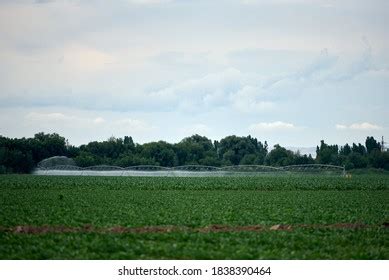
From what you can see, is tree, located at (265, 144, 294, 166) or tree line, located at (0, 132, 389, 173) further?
tree, located at (265, 144, 294, 166)

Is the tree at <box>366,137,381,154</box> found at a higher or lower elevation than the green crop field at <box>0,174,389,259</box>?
higher

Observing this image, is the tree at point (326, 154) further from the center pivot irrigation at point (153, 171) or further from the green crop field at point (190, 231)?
the green crop field at point (190, 231)

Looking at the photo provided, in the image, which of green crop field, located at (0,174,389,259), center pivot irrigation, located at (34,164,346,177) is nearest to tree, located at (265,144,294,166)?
center pivot irrigation, located at (34,164,346,177)

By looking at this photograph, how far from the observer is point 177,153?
13062cm

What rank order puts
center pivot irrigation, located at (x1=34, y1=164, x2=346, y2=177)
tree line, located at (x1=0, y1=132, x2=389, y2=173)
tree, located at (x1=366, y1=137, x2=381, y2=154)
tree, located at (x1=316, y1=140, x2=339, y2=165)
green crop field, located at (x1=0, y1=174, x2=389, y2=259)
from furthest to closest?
tree, located at (x1=316, y1=140, x2=339, y2=165)
tree, located at (x1=366, y1=137, x2=381, y2=154)
center pivot irrigation, located at (x1=34, y1=164, x2=346, y2=177)
tree line, located at (x1=0, y1=132, x2=389, y2=173)
green crop field, located at (x1=0, y1=174, x2=389, y2=259)

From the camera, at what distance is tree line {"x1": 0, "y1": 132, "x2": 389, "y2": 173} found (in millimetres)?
86312

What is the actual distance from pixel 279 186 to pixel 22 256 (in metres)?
44.2

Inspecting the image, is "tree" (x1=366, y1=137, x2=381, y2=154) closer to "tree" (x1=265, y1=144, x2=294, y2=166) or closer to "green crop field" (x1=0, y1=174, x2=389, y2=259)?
"tree" (x1=265, y1=144, x2=294, y2=166)

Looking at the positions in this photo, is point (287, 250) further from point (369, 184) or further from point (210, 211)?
point (369, 184)

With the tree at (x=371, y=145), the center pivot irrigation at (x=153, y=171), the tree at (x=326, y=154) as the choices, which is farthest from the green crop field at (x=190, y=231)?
the tree at (x=326, y=154)

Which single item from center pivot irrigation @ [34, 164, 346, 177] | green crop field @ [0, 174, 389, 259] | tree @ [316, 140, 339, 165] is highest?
tree @ [316, 140, 339, 165]

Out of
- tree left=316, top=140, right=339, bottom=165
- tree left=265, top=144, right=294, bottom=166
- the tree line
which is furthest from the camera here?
tree left=265, top=144, right=294, bottom=166

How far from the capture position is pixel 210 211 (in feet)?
93.7

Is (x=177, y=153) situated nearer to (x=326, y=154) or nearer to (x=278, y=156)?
(x=278, y=156)
